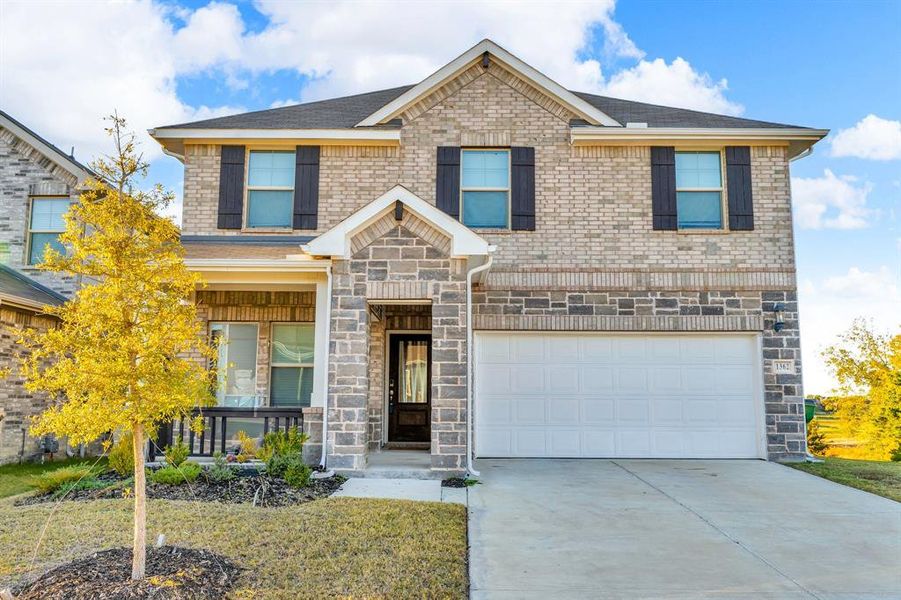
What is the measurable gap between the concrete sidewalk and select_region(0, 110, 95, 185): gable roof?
8.88 metres

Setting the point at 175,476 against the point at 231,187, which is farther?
the point at 231,187

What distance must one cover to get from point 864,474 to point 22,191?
15.7 m

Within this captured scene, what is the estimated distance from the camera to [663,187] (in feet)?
36.5

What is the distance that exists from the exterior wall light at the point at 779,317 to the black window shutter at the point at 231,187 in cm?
933

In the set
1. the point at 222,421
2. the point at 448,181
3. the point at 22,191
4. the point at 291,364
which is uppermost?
the point at 22,191

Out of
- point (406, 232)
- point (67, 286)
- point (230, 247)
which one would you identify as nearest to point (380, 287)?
point (406, 232)

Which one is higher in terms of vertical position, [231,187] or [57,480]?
[231,187]

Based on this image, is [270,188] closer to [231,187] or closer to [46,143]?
[231,187]

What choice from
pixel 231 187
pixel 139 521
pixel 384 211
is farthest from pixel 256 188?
pixel 139 521

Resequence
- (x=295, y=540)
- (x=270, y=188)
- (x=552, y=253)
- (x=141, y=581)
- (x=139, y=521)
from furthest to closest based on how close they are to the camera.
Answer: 1. (x=270, y=188)
2. (x=552, y=253)
3. (x=295, y=540)
4. (x=139, y=521)
5. (x=141, y=581)

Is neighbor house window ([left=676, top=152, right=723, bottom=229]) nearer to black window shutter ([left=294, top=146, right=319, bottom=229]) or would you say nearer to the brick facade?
the brick facade

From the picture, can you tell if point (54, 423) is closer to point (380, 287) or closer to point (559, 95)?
point (380, 287)

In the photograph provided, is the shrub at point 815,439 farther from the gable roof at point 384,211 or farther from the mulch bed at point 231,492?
the mulch bed at point 231,492

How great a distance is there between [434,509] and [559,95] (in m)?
7.73
